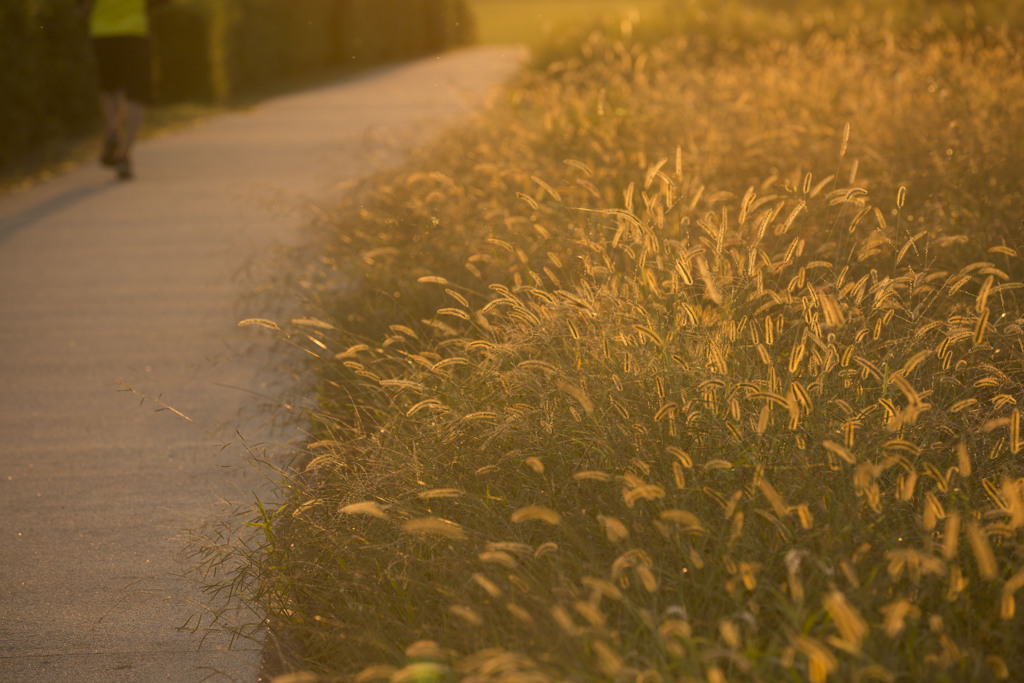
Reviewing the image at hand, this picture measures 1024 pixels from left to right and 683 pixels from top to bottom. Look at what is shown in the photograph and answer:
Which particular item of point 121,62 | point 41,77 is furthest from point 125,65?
point 41,77

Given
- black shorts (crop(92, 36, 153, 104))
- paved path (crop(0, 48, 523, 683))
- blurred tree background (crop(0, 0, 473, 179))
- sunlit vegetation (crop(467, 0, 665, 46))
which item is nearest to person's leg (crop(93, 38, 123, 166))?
black shorts (crop(92, 36, 153, 104))

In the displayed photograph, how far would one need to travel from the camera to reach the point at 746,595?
233 centimetres

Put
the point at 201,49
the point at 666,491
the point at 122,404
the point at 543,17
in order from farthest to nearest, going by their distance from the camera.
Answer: the point at 201,49, the point at 543,17, the point at 122,404, the point at 666,491

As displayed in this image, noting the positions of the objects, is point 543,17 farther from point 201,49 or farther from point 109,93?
point 201,49

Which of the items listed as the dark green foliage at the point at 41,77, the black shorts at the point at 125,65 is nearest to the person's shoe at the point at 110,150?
the black shorts at the point at 125,65

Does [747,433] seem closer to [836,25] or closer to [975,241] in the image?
[975,241]

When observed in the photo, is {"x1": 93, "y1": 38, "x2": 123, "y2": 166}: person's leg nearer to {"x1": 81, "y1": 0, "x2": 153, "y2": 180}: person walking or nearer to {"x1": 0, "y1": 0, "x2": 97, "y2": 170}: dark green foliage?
{"x1": 81, "y1": 0, "x2": 153, "y2": 180}: person walking

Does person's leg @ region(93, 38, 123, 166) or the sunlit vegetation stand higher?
→ the sunlit vegetation

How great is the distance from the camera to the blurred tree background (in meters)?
10.1

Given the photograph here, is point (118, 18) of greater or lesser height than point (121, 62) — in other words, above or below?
above

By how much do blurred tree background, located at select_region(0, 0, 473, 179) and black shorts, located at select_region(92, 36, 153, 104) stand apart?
59cm

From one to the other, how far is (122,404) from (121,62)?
5700 mm

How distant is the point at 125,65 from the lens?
8.96m

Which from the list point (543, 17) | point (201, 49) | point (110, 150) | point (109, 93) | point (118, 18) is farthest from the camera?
point (201, 49)
